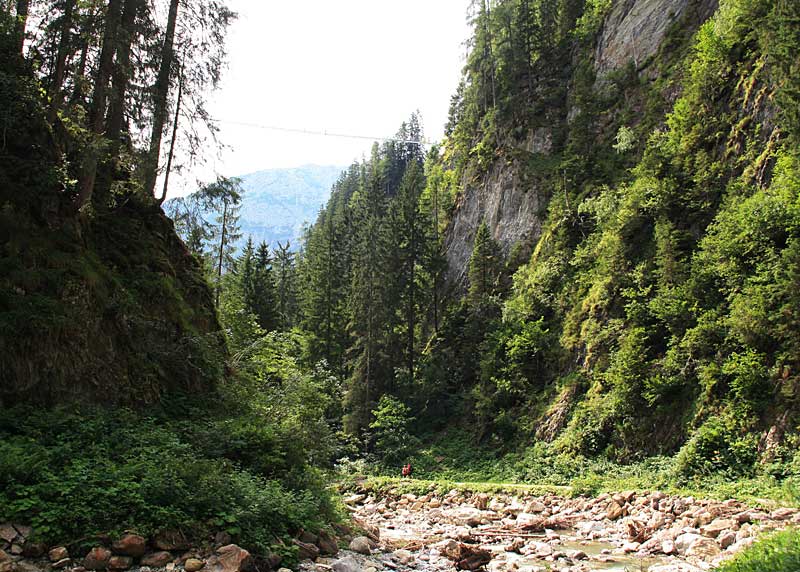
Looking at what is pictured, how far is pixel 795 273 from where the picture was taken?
13672mm

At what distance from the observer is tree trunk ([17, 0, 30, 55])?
1136cm

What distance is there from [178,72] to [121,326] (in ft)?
22.9

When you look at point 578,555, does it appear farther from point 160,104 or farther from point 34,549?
point 160,104

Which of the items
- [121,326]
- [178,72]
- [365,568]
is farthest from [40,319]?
[178,72]

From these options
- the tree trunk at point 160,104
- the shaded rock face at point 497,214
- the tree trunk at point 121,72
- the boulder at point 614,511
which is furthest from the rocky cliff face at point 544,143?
the tree trunk at point 121,72

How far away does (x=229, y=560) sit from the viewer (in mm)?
6582

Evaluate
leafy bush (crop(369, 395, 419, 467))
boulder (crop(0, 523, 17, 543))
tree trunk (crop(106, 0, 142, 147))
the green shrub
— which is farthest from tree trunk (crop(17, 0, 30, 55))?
leafy bush (crop(369, 395, 419, 467))

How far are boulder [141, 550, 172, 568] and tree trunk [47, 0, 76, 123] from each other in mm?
10421

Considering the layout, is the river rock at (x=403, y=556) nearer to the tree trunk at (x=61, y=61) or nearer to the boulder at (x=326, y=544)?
the boulder at (x=326, y=544)

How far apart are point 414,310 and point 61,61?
91.3ft

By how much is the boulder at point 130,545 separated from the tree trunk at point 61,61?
33.4ft

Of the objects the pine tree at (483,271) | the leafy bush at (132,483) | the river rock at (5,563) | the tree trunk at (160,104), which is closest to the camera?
the river rock at (5,563)

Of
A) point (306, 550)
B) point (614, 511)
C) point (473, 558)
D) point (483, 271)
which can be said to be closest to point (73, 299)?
point (306, 550)

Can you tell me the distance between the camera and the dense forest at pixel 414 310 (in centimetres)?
870
